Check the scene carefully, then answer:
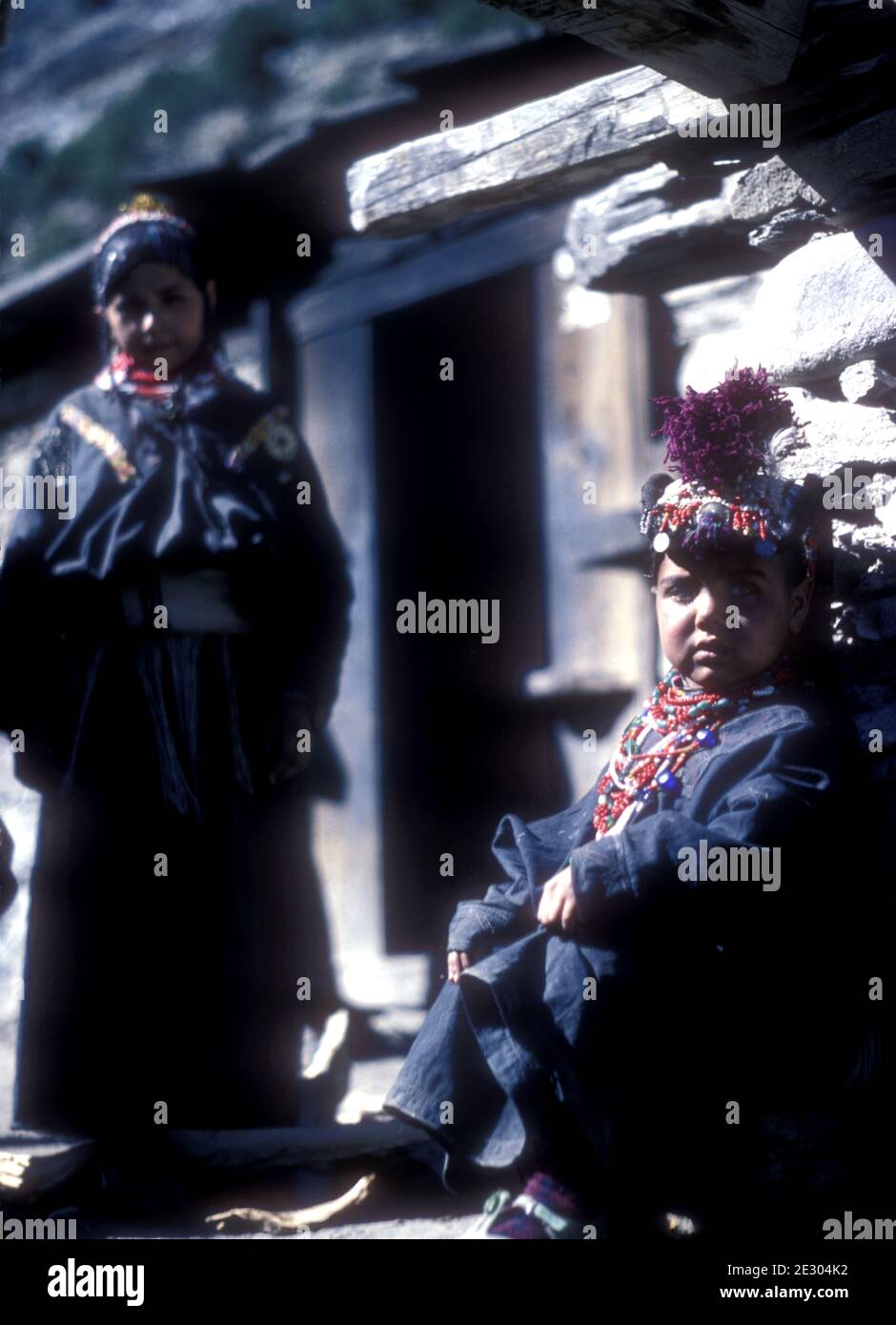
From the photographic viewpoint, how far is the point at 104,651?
3260 mm

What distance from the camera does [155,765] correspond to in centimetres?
323

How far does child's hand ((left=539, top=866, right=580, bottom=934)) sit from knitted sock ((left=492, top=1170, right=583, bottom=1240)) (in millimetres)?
481

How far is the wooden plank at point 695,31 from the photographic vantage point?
2.34 metres

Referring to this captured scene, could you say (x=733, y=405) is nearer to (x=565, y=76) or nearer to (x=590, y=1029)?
(x=590, y=1029)

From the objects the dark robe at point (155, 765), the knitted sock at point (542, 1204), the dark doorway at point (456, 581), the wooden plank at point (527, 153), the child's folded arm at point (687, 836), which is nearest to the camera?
the child's folded arm at point (687, 836)

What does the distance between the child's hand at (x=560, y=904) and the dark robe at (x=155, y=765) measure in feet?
3.75

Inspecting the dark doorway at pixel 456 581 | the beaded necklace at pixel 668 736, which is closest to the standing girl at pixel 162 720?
the beaded necklace at pixel 668 736

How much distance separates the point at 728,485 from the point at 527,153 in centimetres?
102

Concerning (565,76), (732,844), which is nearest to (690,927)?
(732,844)

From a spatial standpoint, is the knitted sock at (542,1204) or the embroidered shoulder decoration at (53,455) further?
the embroidered shoulder decoration at (53,455)

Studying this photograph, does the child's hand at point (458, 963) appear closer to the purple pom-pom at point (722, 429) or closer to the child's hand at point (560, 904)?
the child's hand at point (560, 904)

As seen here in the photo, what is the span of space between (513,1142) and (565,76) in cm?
335

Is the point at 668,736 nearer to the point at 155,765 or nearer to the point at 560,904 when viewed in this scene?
the point at 560,904

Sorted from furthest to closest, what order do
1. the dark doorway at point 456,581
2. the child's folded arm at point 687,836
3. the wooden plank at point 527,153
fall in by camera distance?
1. the dark doorway at point 456,581
2. the wooden plank at point 527,153
3. the child's folded arm at point 687,836
